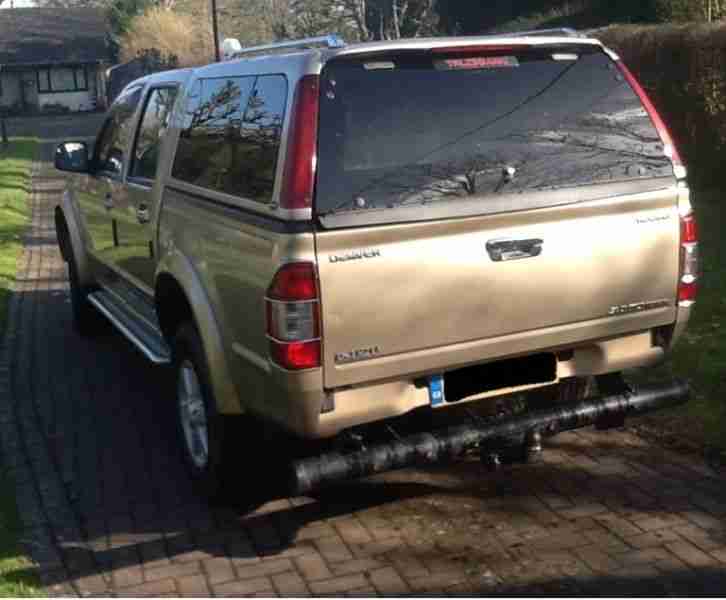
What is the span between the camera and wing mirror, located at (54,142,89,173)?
24.0ft

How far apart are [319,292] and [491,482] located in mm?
1835

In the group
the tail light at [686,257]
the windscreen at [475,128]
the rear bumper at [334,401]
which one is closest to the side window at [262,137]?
the windscreen at [475,128]

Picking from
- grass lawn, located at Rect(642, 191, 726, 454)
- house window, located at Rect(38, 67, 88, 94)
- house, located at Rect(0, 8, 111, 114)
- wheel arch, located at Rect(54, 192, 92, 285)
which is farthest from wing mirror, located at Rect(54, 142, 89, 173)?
house window, located at Rect(38, 67, 88, 94)

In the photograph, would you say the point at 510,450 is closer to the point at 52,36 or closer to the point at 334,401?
the point at 334,401

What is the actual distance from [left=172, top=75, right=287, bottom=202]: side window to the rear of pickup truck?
319 millimetres

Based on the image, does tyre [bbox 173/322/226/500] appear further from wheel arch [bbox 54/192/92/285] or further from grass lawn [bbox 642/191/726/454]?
wheel arch [bbox 54/192/92/285]

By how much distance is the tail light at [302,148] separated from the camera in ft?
13.0

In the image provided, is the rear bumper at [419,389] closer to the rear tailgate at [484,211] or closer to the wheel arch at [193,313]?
the rear tailgate at [484,211]

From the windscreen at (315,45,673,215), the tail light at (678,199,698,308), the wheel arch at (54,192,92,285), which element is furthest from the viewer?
the wheel arch at (54,192,92,285)

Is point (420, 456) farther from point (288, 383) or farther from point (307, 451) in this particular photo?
point (307, 451)

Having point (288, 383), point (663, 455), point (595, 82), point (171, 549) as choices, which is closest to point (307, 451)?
point (171, 549)

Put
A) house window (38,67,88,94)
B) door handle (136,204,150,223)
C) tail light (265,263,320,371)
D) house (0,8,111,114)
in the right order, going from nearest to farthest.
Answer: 1. tail light (265,263,320,371)
2. door handle (136,204,150,223)
3. house (0,8,111,114)
4. house window (38,67,88,94)

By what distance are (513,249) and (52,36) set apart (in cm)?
6643

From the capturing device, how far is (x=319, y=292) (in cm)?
392
